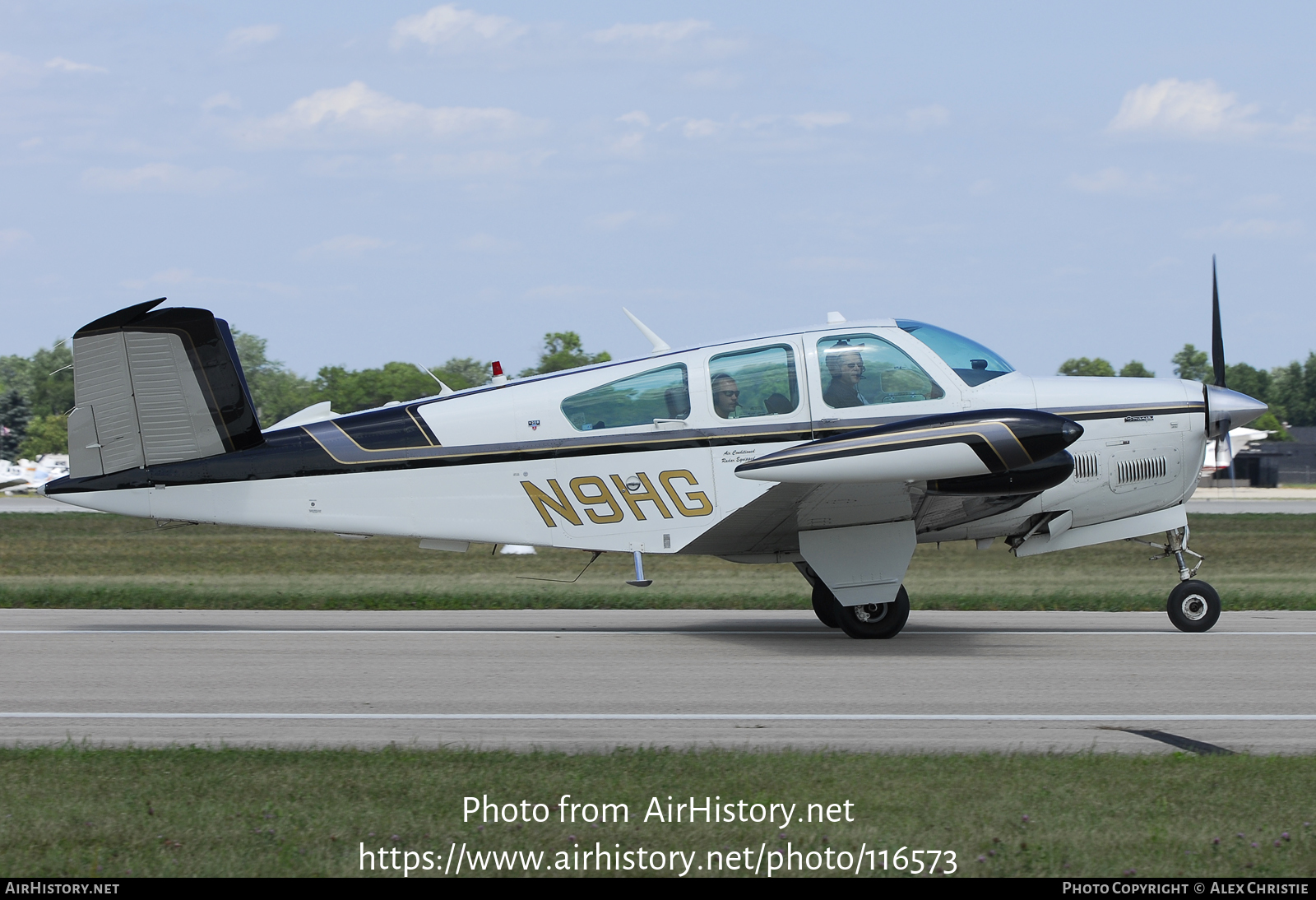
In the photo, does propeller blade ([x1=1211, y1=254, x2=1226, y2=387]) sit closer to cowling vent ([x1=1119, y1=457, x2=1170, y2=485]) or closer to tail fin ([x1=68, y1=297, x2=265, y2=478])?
cowling vent ([x1=1119, y1=457, x2=1170, y2=485])

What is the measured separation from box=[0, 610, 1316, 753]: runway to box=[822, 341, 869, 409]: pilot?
2.11 m

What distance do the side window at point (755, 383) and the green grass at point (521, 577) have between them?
3.99 metres

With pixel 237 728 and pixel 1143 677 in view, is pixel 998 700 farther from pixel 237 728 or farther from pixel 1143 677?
pixel 237 728

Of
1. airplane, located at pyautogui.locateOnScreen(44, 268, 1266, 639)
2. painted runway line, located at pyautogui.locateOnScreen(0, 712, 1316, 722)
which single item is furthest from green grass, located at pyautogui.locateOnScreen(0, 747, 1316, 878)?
airplane, located at pyautogui.locateOnScreen(44, 268, 1266, 639)

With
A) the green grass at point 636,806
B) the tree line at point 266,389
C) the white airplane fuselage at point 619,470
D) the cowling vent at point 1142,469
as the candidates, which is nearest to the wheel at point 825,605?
the white airplane fuselage at point 619,470

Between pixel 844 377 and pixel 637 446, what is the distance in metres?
1.87

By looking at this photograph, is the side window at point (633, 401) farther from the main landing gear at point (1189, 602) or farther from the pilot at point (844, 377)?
the main landing gear at point (1189, 602)

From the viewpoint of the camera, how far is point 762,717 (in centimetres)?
701

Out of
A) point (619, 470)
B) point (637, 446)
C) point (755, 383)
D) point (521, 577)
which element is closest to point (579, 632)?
point (619, 470)

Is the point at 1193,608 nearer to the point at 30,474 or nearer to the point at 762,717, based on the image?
the point at 762,717

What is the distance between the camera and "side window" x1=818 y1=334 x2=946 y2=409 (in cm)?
988

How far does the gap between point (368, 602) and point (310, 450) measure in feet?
12.1

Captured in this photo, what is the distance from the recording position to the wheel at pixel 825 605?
36.2 ft

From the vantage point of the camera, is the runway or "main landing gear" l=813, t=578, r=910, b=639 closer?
the runway
